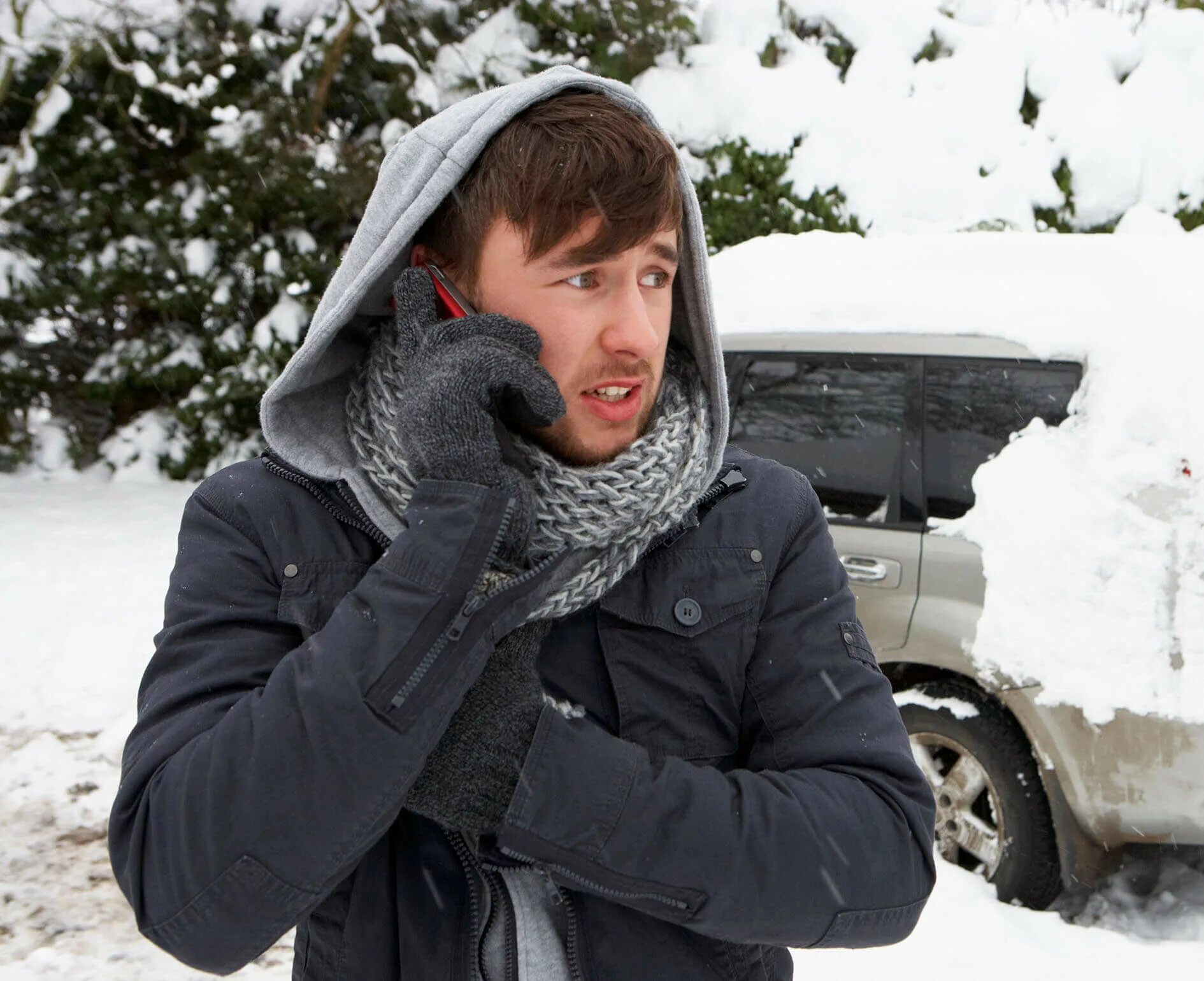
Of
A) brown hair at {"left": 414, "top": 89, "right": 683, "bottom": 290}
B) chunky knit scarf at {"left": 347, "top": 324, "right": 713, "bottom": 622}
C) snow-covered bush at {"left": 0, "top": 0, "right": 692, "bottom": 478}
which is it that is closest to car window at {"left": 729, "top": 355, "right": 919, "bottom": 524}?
chunky knit scarf at {"left": 347, "top": 324, "right": 713, "bottom": 622}

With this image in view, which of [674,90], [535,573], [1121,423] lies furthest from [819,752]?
[674,90]

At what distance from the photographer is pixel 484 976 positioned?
1.30 m

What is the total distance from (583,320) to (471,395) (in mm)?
270

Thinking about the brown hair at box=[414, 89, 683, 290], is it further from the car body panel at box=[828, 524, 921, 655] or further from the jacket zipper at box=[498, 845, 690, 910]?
the car body panel at box=[828, 524, 921, 655]

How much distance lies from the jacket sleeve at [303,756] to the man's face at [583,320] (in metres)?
0.31

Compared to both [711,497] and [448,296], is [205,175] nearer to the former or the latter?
[448,296]

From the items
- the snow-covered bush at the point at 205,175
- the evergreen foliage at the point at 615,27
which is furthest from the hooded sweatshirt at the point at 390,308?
the evergreen foliage at the point at 615,27

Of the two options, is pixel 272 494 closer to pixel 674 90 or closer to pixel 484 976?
pixel 484 976

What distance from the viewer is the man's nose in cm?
145

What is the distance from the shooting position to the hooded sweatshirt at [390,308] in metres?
1.33

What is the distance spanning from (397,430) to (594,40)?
317 inches

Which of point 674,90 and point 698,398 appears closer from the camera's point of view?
point 698,398

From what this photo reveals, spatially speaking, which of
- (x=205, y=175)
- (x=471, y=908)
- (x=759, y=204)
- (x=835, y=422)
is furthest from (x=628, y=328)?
(x=205, y=175)

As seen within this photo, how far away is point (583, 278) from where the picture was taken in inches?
57.6
